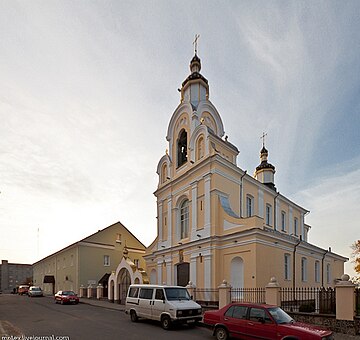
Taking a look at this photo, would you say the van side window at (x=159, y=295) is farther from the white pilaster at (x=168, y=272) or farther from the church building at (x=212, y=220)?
the white pilaster at (x=168, y=272)

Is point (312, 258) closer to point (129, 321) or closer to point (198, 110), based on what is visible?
point (198, 110)

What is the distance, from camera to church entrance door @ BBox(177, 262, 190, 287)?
81.2 ft

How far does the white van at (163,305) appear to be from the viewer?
44.1 ft

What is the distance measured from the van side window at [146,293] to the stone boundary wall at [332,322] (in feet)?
19.2

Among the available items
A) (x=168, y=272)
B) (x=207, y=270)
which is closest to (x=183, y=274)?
(x=168, y=272)

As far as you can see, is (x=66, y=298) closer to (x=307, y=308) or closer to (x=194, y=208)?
(x=194, y=208)

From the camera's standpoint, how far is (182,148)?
93.0 feet

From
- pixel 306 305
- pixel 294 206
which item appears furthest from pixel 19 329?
pixel 294 206

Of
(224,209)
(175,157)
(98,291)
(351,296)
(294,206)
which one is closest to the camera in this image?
(351,296)

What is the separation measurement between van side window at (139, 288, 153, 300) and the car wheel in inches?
178

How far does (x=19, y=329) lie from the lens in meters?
13.2

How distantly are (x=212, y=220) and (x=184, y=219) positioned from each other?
464 cm

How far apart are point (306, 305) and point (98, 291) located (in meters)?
21.0

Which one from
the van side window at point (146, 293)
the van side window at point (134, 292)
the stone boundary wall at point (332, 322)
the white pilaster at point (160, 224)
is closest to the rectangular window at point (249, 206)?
the white pilaster at point (160, 224)
